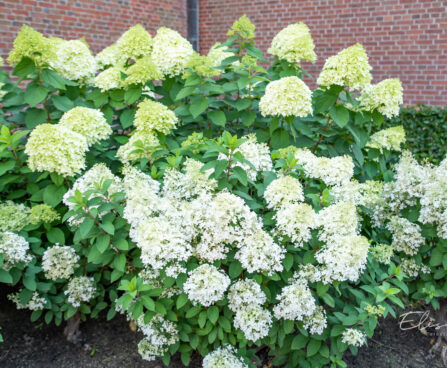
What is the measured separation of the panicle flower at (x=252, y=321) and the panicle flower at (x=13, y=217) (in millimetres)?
1418

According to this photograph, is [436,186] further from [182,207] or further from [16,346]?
[16,346]

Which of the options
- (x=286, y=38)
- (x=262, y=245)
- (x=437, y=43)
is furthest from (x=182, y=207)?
(x=437, y=43)

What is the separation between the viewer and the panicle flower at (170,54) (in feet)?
9.85

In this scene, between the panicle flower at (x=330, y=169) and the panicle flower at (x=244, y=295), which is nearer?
the panicle flower at (x=244, y=295)

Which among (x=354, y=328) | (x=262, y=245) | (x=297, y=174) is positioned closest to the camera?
(x=262, y=245)

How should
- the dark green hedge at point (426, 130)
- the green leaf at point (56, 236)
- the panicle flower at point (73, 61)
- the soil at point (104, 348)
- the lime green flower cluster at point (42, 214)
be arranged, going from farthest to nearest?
the dark green hedge at point (426, 130) → the panicle flower at point (73, 61) → the soil at point (104, 348) → the green leaf at point (56, 236) → the lime green flower cluster at point (42, 214)

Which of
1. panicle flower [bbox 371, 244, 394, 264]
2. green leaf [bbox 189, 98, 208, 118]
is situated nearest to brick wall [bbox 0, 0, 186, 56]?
green leaf [bbox 189, 98, 208, 118]

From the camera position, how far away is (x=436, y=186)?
2.34 metres

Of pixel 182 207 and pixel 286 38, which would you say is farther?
pixel 286 38

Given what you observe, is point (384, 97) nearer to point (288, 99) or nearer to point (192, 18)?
point (288, 99)

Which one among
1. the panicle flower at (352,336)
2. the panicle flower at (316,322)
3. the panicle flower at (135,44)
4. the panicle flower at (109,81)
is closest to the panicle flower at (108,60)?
the panicle flower at (135,44)

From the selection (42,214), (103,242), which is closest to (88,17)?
(42,214)

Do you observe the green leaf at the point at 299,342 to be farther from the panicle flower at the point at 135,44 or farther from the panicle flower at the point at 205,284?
the panicle flower at the point at 135,44

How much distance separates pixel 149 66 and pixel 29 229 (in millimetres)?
1333
